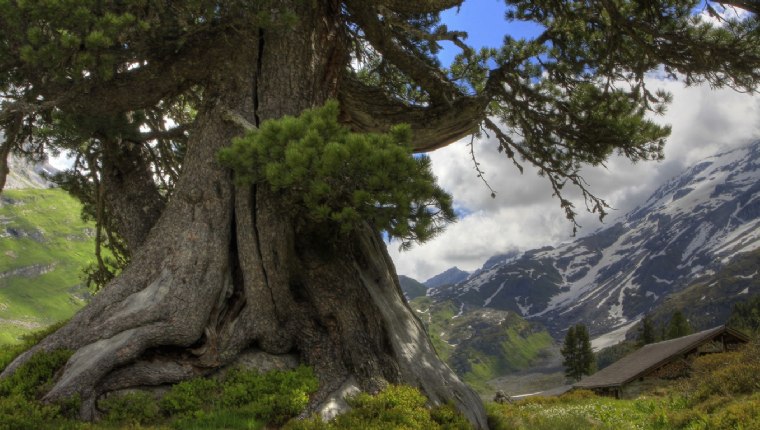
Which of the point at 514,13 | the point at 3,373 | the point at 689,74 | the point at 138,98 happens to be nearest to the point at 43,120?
the point at 138,98

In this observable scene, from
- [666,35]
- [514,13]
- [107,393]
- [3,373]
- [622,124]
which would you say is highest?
[514,13]

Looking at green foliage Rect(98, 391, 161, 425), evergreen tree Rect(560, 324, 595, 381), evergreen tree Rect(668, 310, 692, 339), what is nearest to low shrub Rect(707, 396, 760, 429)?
green foliage Rect(98, 391, 161, 425)

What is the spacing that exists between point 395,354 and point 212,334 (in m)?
3.24

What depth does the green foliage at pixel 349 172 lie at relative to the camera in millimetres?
7371

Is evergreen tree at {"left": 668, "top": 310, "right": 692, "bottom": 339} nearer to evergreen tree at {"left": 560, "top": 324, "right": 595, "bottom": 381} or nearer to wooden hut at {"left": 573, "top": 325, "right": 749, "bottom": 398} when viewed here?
evergreen tree at {"left": 560, "top": 324, "right": 595, "bottom": 381}

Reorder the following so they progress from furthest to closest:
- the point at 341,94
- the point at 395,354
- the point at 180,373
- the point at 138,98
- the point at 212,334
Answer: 1. the point at 341,94
2. the point at 138,98
3. the point at 395,354
4. the point at 212,334
5. the point at 180,373

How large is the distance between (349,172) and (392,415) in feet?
11.8

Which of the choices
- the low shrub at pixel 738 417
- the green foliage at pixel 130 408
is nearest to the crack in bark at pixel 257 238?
the green foliage at pixel 130 408

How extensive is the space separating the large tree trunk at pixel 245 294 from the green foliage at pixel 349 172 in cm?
188

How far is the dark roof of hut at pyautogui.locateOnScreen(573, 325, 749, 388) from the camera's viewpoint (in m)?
47.3

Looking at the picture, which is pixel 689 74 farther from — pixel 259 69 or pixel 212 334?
pixel 212 334

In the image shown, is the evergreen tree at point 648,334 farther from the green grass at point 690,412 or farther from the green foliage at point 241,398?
the green foliage at point 241,398

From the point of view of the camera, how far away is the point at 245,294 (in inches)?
372

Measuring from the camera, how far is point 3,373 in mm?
7852
